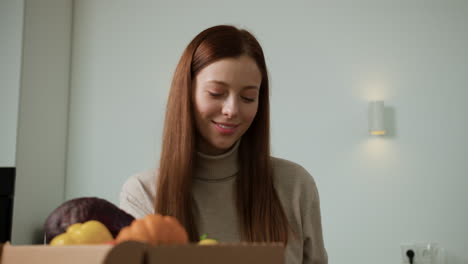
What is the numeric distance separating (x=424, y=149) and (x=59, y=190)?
2417mm

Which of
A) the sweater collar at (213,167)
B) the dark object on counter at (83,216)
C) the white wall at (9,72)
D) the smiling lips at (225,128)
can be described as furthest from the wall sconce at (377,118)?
the dark object on counter at (83,216)

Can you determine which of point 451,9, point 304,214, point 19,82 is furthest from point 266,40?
point 304,214

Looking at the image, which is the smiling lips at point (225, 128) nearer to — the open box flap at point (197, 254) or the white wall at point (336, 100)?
the open box flap at point (197, 254)

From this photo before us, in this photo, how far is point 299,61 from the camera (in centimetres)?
324

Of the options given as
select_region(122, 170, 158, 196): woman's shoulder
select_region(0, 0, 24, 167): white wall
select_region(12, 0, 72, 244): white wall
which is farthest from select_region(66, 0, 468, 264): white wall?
select_region(122, 170, 158, 196): woman's shoulder

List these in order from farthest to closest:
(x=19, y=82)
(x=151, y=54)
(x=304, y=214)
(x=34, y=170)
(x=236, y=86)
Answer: (x=151, y=54) → (x=34, y=170) → (x=19, y=82) → (x=304, y=214) → (x=236, y=86)

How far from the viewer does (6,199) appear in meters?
0.58

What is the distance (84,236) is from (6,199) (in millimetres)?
112

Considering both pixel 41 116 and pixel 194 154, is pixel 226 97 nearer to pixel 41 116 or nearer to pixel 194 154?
pixel 194 154

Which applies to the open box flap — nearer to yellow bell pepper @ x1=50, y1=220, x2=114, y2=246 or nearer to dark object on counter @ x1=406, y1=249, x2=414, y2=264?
yellow bell pepper @ x1=50, y1=220, x2=114, y2=246

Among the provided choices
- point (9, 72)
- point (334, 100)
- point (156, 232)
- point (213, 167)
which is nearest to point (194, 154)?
point (213, 167)

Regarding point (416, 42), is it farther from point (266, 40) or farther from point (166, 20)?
point (166, 20)

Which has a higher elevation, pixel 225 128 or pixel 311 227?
pixel 225 128

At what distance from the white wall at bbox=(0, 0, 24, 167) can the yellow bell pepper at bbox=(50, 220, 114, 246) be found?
2.40m
